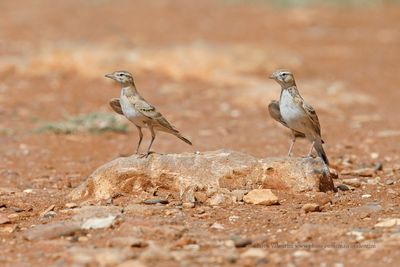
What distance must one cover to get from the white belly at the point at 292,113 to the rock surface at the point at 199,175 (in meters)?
0.38

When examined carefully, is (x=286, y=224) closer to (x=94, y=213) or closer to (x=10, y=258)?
(x=94, y=213)

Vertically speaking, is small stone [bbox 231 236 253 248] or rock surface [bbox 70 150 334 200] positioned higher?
rock surface [bbox 70 150 334 200]

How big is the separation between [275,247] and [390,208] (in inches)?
62.6

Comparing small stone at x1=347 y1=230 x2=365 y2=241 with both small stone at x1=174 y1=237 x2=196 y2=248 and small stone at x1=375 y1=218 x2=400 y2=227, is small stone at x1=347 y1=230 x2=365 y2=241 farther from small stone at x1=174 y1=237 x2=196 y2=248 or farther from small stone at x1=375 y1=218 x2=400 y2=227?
small stone at x1=174 y1=237 x2=196 y2=248

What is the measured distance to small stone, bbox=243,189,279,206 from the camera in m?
7.06

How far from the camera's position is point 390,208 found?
6.91 m

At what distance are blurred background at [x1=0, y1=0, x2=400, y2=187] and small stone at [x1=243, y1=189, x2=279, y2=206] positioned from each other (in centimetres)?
257

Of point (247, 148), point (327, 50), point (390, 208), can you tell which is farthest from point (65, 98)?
point (390, 208)

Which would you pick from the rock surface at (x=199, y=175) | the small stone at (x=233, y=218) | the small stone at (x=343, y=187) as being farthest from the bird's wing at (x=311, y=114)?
the small stone at (x=233, y=218)

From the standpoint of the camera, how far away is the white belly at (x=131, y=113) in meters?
7.54

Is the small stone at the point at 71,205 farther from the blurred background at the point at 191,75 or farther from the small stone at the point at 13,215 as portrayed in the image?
the blurred background at the point at 191,75

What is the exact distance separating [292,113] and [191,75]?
8596 mm

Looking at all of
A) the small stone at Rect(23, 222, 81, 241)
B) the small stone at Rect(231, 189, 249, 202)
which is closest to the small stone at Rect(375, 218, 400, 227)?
the small stone at Rect(231, 189, 249, 202)

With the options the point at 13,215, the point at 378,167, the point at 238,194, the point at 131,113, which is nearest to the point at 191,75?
the point at 378,167
